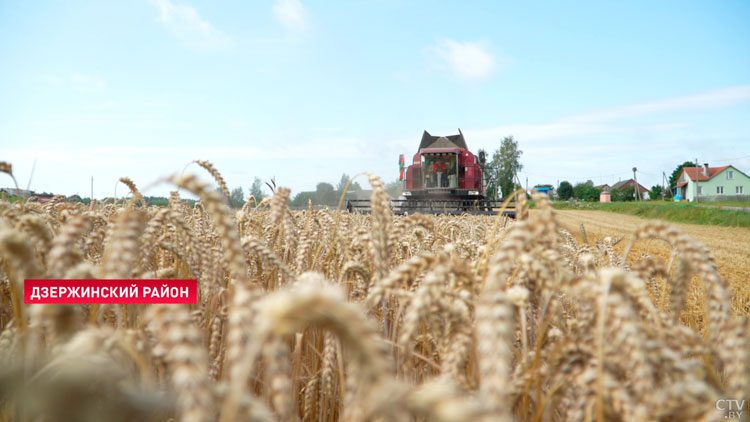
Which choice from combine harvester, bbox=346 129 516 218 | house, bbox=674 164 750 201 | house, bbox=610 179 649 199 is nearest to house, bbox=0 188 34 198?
combine harvester, bbox=346 129 516 218

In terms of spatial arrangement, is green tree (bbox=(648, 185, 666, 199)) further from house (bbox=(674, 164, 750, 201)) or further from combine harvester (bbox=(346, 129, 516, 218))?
combine harvester (bbox=(346, 129, 516, 218))

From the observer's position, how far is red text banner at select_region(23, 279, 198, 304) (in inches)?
32.1

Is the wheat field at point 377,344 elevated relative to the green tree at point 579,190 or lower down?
lower down

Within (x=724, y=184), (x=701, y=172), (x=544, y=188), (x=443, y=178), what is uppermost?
(x=701, y=172)

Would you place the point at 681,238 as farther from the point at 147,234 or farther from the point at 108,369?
the point at 147,234

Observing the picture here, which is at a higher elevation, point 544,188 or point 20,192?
point 544,188

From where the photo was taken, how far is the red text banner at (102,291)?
0.81 metres

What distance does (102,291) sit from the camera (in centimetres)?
102

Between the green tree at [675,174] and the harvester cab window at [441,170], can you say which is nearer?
the harvester cab window at [441,170]

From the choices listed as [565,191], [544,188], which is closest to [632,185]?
[565,191]

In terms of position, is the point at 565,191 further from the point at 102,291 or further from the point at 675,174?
the point at 102,291

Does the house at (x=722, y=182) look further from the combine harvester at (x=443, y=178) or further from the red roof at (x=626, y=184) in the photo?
the combine harvester at (x=443, y=178)

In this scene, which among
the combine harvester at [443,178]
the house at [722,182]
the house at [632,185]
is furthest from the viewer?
the house at [632,185]

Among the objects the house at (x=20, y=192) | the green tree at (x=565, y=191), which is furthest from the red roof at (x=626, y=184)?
the house at (x=20, y=192)
